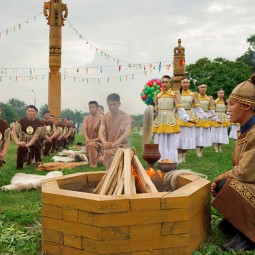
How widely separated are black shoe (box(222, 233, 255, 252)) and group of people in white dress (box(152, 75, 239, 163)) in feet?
16.5

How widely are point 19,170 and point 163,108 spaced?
3609mm

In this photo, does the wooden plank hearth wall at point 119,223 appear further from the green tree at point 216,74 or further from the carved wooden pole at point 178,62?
the green tree at point 216,74

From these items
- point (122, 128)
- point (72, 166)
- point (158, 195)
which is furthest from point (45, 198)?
point (72, 166)

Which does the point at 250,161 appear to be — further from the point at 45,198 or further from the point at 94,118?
the point at 94,118

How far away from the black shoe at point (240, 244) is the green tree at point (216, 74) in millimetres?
31081

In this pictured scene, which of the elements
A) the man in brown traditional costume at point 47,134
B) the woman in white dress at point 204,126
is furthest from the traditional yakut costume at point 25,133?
the woman in white dress at point 204,126

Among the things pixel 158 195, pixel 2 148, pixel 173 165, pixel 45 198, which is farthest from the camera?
pixel 2 148

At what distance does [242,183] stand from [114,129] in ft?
11.6

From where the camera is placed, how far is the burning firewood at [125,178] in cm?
370

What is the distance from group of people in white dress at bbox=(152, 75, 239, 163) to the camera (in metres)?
8.96

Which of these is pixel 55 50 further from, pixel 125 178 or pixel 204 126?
pixel 125 178

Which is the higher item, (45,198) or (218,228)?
(45,198)

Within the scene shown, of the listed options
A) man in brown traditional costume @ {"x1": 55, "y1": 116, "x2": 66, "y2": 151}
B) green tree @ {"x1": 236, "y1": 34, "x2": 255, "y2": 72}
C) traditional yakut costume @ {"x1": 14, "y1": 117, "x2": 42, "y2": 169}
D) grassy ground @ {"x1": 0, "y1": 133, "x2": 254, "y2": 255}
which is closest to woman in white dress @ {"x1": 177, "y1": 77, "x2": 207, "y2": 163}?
traditional yakut costume @ {"x1": 14, "y1": 117, "x2": 42, "y2": 169}

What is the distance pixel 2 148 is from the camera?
7.39 metres
